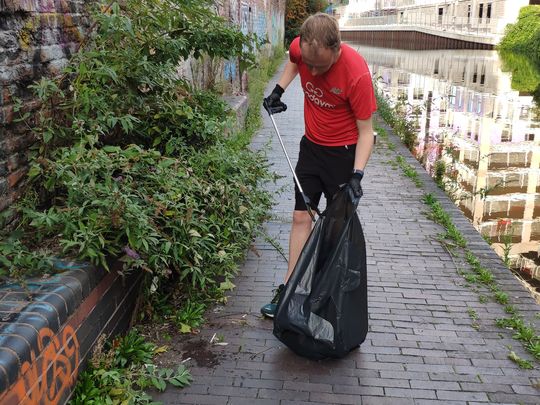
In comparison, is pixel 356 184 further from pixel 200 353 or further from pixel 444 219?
pixel 444 219

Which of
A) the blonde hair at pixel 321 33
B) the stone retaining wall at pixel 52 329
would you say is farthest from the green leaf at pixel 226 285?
the blonde hair at pixel 321 33

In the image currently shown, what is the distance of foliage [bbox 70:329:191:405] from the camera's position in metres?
2.96

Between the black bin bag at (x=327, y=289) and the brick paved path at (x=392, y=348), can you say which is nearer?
the brick paved path at (x=392, y=348)

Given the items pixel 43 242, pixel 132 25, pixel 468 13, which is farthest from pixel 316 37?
pixel 468 13

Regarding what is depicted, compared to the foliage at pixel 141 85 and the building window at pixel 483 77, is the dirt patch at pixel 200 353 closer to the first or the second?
the foliage at pixel 141 85

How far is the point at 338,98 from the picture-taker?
360cm

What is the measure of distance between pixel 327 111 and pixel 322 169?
0.40 meters

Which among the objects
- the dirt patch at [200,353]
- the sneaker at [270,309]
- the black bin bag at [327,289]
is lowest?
the dirt patch at [200,353]

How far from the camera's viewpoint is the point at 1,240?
3.15 m

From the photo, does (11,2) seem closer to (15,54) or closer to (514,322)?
(15,54)

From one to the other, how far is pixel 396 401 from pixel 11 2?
311 centimetres

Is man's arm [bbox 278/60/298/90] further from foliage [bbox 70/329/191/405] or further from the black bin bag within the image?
foliage [bbox 70/329/191/405]

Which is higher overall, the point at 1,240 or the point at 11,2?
the point at 11,2

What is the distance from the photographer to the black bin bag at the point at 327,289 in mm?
3367
